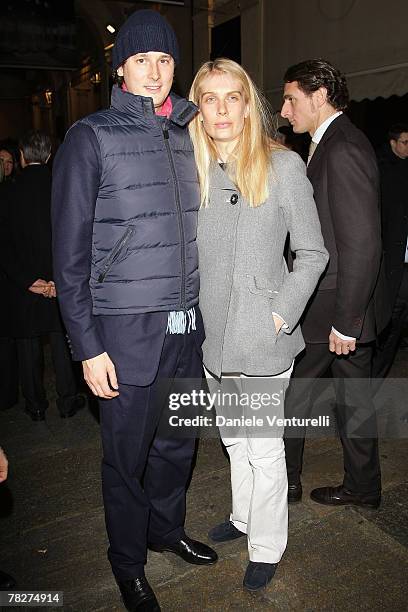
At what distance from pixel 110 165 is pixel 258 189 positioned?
56 cm

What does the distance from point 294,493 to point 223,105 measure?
2.02 m

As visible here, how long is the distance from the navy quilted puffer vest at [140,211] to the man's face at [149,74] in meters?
0.06

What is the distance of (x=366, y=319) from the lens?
266cm

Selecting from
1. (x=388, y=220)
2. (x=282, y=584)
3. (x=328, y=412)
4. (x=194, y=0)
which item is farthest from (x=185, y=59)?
(x=282, y=584)

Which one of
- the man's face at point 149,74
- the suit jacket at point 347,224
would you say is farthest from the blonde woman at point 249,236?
the suit jacket at point 347,224

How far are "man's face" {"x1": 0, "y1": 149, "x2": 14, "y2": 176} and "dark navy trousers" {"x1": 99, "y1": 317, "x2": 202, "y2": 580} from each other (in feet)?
12.3

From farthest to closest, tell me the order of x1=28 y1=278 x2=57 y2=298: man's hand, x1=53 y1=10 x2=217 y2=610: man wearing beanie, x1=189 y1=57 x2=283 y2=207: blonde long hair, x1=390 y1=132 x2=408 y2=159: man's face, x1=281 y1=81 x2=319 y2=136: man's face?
x1=390 y1=132 x2=408 y2=159: man's face < x1=28 y1=278 x2=57 y2=298: man's hand < x1=281 y1=81 x2=319 y2=136: man's face < x1=189 y1=57 x2=283 y2=207: blonde long hair < x1=53 y1=10 x2=217 y2=610: man wearing beanie

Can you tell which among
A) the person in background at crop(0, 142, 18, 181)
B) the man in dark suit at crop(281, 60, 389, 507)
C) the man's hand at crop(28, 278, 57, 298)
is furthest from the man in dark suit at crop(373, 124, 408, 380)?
the person in background at crop(0, 142, 18, 181)

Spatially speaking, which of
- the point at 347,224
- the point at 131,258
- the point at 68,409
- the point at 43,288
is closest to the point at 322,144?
the point at 347,224

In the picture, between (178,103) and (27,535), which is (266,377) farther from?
(27,535)

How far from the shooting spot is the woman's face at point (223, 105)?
2.11 metres

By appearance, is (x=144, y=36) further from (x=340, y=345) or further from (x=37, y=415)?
(x=37, y=415)

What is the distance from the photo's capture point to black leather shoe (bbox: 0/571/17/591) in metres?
2.39

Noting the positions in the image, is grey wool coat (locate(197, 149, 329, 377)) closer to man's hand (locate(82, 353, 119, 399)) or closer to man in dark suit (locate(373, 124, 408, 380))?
man's hand (locate(82, 353, 119, 399))
